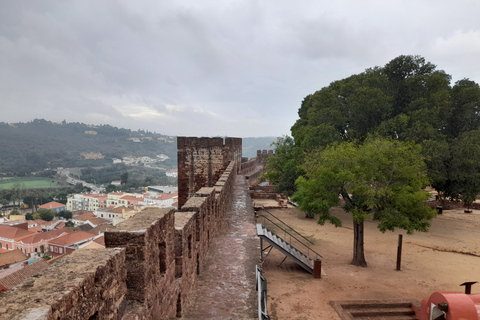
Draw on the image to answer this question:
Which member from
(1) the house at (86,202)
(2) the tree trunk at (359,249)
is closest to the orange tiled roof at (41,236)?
(1) the house at (86,202)

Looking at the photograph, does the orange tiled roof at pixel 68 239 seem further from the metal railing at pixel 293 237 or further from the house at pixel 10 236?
the metal railing at pixel 293 237

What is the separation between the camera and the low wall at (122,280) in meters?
2.13

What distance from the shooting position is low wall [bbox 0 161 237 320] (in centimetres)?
213

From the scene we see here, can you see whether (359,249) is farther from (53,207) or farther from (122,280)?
(53,207)

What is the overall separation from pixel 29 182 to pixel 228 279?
152m

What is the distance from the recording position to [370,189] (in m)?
13.4

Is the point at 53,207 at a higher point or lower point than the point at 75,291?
lower

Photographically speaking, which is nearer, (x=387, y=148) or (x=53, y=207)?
(x=387, y=148)

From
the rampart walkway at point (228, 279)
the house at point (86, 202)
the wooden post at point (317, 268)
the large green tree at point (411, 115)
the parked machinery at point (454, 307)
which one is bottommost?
the house at point (86, 202)

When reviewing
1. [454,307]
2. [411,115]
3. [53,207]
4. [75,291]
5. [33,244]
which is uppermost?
[411,115]

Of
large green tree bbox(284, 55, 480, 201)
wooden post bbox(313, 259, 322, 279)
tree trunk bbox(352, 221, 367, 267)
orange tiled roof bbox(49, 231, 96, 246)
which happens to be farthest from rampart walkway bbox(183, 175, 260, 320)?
orange tiled roof bbox(49, 231, 96, 246)

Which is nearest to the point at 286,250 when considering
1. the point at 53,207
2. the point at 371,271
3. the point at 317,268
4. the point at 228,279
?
the point at 317,268

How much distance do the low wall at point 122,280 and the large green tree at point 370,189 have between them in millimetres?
9025

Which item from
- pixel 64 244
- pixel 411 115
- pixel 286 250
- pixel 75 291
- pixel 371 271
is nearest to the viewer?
pixel 75 291
